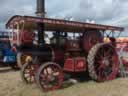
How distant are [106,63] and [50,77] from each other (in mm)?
2253

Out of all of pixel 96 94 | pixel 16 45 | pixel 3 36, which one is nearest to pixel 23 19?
pixel 16 45

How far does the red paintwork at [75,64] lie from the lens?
8.55m

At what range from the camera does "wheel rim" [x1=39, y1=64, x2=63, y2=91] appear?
25.5 feet

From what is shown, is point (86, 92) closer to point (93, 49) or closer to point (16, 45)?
point (93, 49)

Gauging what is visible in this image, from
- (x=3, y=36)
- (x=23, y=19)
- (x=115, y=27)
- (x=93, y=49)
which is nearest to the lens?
(x=23, y=19)

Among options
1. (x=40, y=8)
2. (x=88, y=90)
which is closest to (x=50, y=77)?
(x=88, y=90)

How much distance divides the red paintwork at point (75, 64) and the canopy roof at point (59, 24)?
3.45ft

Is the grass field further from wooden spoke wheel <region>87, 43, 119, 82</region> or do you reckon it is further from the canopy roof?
the canopy roof

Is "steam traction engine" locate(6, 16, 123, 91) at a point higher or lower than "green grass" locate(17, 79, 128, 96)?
higher

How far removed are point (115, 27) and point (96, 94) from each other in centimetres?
321

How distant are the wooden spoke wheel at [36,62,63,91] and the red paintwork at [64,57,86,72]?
2.01 ft

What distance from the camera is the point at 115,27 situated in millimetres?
9727

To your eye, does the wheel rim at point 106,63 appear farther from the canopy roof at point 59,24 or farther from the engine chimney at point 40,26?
the engine chimney at point 40,26

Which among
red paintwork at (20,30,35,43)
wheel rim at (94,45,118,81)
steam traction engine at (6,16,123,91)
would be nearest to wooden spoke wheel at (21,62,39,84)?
steam traction engine at (6,16,123,91)
